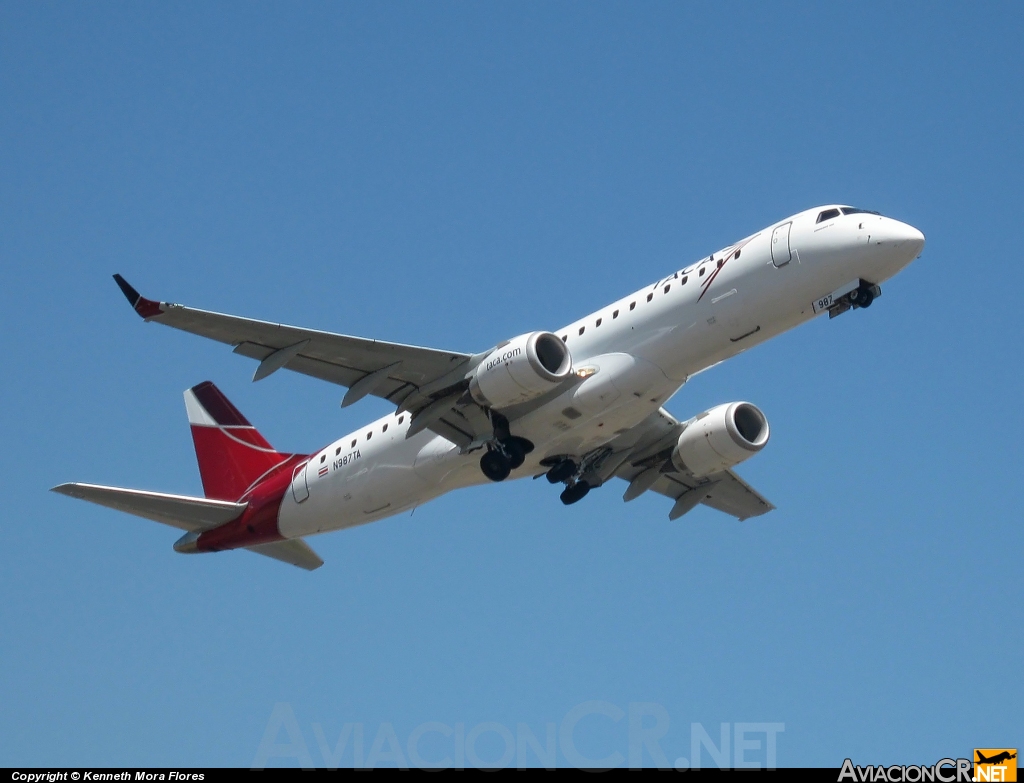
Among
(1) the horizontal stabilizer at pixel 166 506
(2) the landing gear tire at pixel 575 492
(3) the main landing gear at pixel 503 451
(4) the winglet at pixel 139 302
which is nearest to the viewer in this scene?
(4) the winglet at pixel 139 302

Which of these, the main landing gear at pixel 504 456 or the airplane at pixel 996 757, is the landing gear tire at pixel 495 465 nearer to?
the main landing gear at pixel 504 456

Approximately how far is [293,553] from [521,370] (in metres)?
11.0

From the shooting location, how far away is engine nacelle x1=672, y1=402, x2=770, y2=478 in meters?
33.7

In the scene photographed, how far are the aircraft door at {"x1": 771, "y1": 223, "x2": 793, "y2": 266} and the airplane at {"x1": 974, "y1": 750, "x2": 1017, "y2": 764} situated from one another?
37.9 feet

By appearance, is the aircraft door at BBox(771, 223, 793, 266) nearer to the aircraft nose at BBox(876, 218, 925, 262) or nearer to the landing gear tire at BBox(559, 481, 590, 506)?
the aircraft nose at BBox(876, 218, 925, 262)

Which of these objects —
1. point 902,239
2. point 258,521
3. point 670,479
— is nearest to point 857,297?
point 902,239

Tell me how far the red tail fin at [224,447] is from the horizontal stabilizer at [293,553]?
1.67 metres

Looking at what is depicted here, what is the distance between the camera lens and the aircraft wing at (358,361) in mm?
28844

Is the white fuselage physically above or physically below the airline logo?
above

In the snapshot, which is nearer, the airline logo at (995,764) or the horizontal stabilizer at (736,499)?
the airline logo at (995,764)

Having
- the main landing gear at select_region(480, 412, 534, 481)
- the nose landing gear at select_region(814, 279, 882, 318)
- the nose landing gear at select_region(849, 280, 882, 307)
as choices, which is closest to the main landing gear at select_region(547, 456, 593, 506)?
the main landing gear at select_region(480, 412, 534, 481)

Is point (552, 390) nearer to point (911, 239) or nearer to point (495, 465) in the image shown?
point (495, 465)

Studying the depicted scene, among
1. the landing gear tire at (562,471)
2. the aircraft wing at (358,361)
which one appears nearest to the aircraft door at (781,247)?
the aircraft wing at (358,361)

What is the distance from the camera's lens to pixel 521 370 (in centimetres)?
2938
